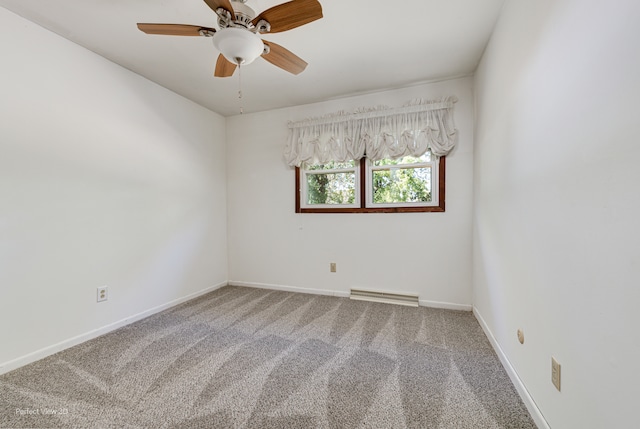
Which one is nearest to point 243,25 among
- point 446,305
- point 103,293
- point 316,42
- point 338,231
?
point 316,42

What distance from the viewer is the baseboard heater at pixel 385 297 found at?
9.24 feet

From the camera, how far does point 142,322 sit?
243 cm

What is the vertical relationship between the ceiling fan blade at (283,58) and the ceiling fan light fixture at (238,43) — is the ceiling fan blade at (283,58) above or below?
above

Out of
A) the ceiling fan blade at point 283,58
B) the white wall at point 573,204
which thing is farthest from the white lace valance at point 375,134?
the ceiling fan blade at point 283,58

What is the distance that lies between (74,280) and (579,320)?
3.11 metres

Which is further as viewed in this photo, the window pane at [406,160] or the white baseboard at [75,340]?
the window pane at [406,160]

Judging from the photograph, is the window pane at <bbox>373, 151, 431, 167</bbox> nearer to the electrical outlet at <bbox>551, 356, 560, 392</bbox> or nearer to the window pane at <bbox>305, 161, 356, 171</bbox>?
the window pane at <bbox>305, 161, 356, 171</bbox>

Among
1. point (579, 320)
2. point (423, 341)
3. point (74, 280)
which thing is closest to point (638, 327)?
point (579, 320)

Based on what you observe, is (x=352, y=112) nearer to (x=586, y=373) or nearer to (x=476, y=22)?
(x=476, y=22)

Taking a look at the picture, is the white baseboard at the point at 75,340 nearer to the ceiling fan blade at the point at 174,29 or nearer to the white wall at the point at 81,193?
the white wall at the point at 81,193

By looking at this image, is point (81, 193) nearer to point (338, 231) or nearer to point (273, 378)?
point (273, 378)

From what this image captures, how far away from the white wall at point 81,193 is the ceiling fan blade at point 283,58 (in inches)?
64.4

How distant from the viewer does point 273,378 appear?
1.61 meters

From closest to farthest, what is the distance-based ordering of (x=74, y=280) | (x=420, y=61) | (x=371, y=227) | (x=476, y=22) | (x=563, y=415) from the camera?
(x=563, y=415) < (x=476, y=22) < (x=74, y=280) < (x=420, y=61) < (x=371, y=227)
